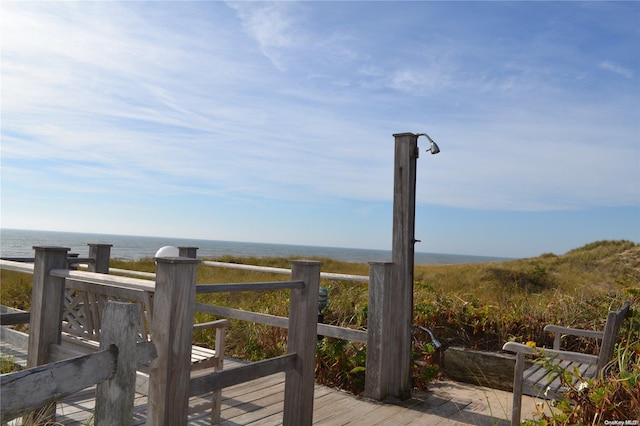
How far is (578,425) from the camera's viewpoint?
6.82 feet

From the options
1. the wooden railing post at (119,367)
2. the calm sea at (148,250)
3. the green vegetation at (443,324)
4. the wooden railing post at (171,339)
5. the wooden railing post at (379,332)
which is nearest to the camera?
the wooden railing post at (119,367)

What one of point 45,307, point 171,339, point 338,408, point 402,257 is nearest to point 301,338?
point 171,339

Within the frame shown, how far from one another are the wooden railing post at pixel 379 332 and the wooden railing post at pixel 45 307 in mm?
2214

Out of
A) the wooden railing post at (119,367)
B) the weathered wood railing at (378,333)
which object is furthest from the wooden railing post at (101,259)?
the wooden railing post at (119,367)

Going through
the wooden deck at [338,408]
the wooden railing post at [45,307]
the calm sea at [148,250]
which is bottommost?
the calm sea at [148,250]

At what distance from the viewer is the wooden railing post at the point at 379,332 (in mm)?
3881

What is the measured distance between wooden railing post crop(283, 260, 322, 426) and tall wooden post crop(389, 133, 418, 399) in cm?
118

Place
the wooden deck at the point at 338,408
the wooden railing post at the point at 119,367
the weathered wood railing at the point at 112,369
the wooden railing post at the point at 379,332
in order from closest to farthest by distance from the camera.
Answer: the weathered wood railing at the point at 112,369 < the wooden railing post at the point at 119,367 < the wooden deck at the point at 338,408 < the wooden railing post at the point at 379,332

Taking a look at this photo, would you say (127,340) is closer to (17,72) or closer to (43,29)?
(43,29)

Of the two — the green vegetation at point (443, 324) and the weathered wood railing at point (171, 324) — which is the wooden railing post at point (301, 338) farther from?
the green vegetation at point (443, 324)

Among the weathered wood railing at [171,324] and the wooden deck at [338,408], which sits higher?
the weathered wood railing at [171,324]

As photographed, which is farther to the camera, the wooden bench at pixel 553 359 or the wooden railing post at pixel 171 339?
the wooden bench at pixel 553 359

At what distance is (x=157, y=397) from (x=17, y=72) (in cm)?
595

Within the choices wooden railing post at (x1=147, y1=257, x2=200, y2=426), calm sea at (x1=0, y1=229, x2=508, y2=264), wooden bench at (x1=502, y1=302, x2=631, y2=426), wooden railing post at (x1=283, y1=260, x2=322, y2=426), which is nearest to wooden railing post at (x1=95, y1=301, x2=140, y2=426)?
wooden railing post at (x1=147, y1=257, x2=200, y2=426)
